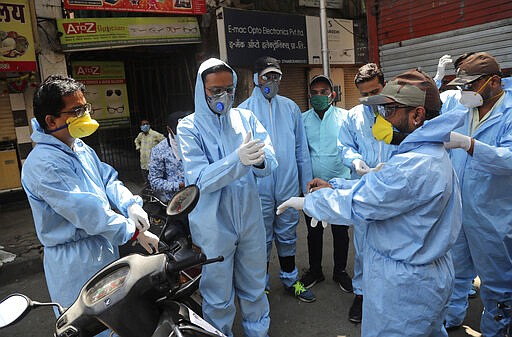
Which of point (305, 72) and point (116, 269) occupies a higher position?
point (305, 72)

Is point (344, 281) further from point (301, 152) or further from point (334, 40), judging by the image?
point (334, 40)

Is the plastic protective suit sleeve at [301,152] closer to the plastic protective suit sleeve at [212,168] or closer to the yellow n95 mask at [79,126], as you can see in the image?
the plastic protective suit sleeve at [212,168]

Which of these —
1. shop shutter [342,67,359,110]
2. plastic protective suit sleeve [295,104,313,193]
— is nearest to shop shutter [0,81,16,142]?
plastic protective suit sleeve [295,104,313,193]

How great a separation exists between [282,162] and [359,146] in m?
0.65

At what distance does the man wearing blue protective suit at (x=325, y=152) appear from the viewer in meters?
3.62

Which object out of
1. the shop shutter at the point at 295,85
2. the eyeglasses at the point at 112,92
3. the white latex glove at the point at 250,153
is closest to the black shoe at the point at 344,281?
the white latex glove at the point at 250,153

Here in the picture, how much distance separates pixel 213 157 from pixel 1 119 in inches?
268

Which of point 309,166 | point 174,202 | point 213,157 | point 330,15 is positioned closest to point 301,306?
point 309,166

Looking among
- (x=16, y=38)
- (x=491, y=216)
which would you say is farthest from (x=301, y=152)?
(x=16, y=38)

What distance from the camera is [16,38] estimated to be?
6629mm

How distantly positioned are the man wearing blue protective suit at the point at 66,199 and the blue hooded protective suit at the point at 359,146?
5.74ft

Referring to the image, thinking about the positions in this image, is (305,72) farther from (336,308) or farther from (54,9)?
(336,308)

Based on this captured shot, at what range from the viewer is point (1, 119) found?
745cm

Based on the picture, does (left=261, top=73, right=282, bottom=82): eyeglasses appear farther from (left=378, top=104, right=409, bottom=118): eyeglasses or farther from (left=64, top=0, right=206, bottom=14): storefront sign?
(left=64, top=0, right=206, bottom=14): storefront sign
